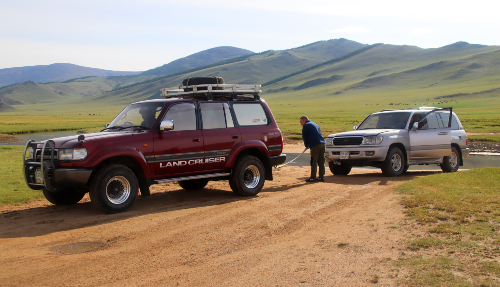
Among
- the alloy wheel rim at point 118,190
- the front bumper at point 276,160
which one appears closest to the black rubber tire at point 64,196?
the alloy wheel rim at point 118,190

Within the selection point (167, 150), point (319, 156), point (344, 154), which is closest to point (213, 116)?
point (167, 150)

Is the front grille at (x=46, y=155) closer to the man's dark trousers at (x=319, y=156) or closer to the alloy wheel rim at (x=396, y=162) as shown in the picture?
the man's dark trousers at (x=319, y=156)

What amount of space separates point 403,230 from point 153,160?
4.64m

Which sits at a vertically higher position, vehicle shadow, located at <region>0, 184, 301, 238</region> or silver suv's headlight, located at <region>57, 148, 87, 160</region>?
silver suv's headlight, located at <region>57, 148, 87, 160</region>

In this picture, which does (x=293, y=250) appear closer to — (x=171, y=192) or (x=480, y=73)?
(x=171, y=192)

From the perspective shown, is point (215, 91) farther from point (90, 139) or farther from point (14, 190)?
point (14, 190)

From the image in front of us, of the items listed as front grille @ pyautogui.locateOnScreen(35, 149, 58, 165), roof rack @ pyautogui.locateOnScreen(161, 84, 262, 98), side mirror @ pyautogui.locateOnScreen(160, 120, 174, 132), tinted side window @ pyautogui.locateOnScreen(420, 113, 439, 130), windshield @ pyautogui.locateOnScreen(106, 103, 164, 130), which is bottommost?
front grille @ pyautogui.locateOnScreen(35, 149, 58, 165)

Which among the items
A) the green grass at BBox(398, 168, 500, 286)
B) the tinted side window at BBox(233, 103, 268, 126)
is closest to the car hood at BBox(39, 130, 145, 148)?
the tinted side window at BBox(233, 103, 268, 126)

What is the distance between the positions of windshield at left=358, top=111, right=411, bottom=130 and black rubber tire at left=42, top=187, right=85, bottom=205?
8950 millimetres

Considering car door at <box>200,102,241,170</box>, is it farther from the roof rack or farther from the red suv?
the roof rack

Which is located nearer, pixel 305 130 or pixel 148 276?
pixel 148 276

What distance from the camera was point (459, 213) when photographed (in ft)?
24.5

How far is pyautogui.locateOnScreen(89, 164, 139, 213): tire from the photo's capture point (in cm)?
820

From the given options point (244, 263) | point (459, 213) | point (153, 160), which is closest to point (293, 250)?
point (244, 263)
